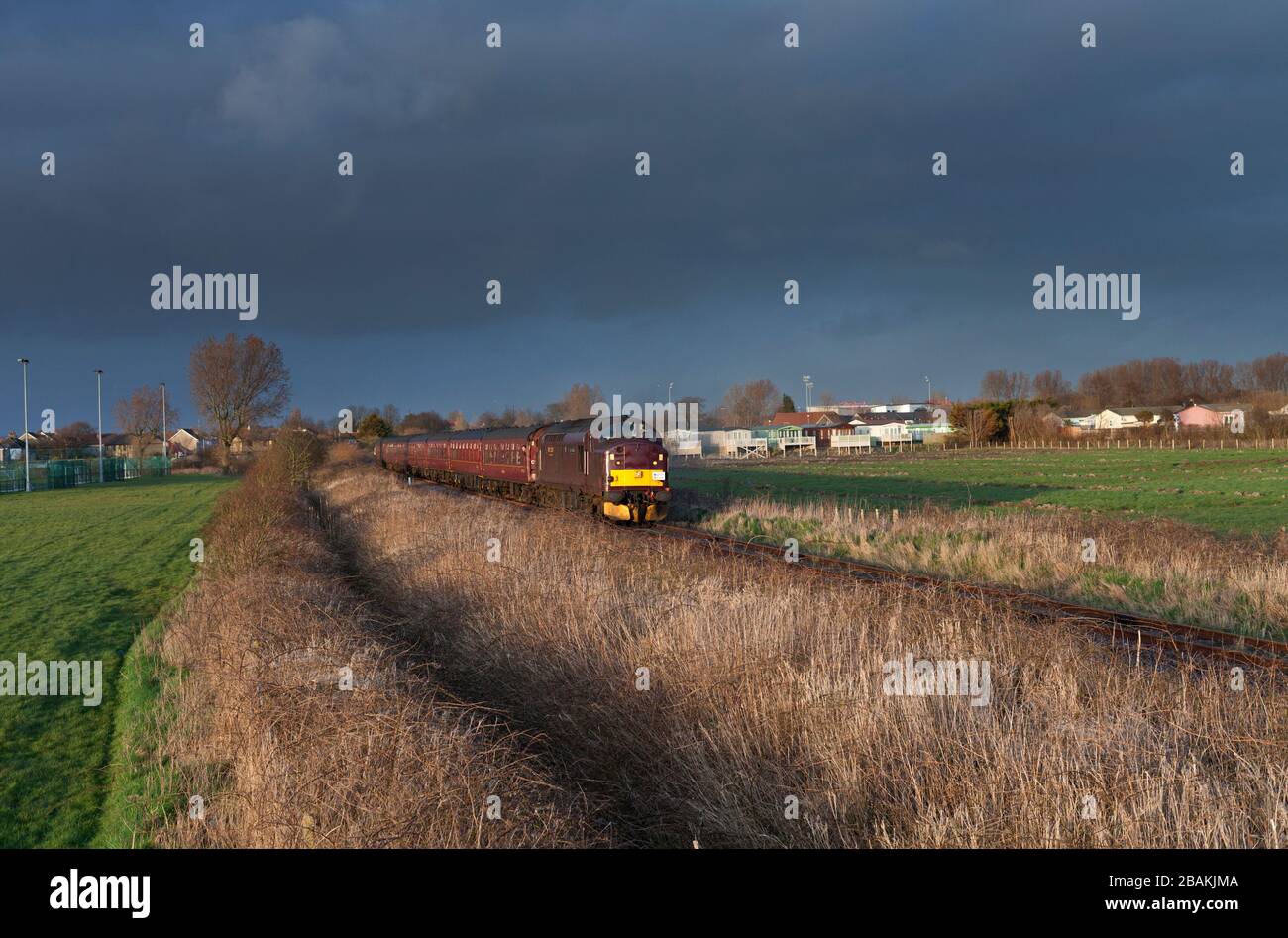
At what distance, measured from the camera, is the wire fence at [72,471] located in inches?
2379

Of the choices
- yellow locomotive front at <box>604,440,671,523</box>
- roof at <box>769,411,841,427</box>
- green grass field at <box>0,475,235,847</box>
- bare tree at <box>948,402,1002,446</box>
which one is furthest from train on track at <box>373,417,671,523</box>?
roof at <box>769,411,841,427</box>

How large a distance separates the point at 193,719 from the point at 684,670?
504 centimetres

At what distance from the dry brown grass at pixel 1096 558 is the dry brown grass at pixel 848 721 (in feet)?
14.9

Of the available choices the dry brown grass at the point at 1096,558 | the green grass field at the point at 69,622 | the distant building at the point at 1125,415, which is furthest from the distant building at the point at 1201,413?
the green grass field at the point at 69,622

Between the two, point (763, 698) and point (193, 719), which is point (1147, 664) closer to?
point (763, 698)

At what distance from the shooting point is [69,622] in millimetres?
16859

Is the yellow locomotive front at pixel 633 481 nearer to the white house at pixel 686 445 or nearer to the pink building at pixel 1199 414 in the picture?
the white house at pixel 686 445

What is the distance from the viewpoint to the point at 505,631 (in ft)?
35.6

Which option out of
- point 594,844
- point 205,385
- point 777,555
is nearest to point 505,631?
point 594,844

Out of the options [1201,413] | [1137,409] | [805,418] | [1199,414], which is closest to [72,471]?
[805,418]

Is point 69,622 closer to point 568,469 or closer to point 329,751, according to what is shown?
point 568,469

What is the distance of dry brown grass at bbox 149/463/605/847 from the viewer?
16.9 ft

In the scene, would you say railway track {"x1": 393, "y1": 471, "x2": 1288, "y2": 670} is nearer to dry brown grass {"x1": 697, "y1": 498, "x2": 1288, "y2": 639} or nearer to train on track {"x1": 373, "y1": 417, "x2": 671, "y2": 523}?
dry brown grass {"x1": 697, "y1": 498, "x2": 1288, "y2": 639}

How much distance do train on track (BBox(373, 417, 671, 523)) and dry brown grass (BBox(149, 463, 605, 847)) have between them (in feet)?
41.1
